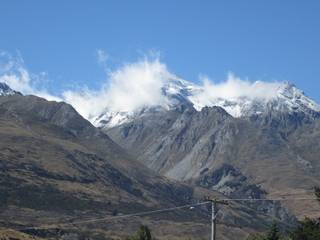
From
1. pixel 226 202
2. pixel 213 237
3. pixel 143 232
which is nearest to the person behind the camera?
pixel 213 237

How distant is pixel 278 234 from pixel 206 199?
3526 centimetres

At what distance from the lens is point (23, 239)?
139000 millimetres

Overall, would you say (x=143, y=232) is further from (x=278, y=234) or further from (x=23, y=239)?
(x=23, y=239)

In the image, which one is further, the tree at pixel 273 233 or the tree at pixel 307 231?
the tree at pixel 273 233

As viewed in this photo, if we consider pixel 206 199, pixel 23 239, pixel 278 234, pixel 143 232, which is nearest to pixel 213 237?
pixel 206 199

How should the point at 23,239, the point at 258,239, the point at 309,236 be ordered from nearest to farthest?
1. the point at 309,236
2. the point at 258,239
3. the point at 23,239

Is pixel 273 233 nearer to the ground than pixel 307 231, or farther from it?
farther from it

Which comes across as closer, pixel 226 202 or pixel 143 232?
pixel 226 202

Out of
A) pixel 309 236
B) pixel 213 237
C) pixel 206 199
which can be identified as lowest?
pixel 213 237

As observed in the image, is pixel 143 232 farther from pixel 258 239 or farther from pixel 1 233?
pixel 1 233

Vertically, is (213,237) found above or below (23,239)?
below

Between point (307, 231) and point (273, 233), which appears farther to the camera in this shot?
point (273, 233)

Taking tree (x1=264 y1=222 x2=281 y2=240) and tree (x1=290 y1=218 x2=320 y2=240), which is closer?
tree (x1=290 y1=218 x2=320 y2=240)

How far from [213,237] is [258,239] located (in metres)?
44.2
